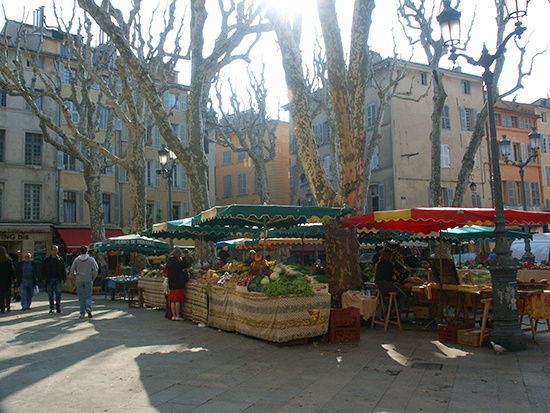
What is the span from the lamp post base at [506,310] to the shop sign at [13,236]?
25.2 metres

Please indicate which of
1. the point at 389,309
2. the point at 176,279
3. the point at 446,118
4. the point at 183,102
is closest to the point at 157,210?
the point at 183,102

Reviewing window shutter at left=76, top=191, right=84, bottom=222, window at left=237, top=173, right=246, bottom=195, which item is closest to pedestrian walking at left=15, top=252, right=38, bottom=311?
window shutter at left=76, top=191, right=84, bottom=222

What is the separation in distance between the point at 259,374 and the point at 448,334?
327 centimetres

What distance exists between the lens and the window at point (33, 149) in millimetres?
27516

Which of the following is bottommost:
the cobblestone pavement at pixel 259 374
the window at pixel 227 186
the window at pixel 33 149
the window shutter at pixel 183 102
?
the cobblestone pavement at pixel 259 374

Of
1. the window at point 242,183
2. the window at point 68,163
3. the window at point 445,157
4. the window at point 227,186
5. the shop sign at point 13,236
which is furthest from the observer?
the window at point 227,186

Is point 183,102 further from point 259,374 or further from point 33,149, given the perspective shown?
point 259,374

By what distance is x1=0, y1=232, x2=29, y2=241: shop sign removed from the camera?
2544 centimetres

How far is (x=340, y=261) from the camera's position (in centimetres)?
952

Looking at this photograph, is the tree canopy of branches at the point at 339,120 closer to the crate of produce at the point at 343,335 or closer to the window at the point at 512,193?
the crate of produce at the point at 343,335

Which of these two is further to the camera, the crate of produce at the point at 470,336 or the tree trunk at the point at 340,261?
the tree trunk at the point at 340,261

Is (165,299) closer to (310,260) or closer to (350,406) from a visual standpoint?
(350,406)

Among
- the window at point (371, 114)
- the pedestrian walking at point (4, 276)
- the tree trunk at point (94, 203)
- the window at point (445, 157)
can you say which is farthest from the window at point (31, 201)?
the window at point (445, 157)

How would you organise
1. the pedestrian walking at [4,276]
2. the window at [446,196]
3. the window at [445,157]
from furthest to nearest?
the window at [445,157] → the window at [446,196] → the pedestrian walking at [4,276]
